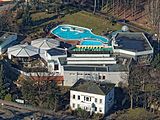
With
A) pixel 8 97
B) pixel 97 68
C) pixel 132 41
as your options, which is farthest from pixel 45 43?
pixel 8 97

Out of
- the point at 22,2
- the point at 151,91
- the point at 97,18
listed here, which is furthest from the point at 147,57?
the point at 22,2

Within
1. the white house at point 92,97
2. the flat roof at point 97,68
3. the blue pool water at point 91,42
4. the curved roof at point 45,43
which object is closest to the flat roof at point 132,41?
the blue pool water at point 91,42

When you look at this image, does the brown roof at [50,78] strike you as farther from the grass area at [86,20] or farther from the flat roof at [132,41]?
the grass area at [86,20]

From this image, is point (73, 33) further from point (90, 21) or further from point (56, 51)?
point (56, 51)

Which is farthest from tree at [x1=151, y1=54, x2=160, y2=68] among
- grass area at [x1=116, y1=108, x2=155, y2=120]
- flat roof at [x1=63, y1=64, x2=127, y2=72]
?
grass area at [x1=116, y1=108, x2=155, y2=120]

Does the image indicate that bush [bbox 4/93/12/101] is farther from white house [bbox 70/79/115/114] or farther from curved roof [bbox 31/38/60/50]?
curved roof [bbox 31/38/60/50]

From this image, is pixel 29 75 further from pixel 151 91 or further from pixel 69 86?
pixel 151 91
